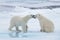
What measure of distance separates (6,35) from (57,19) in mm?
264

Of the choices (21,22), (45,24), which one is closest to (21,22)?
(21,22)

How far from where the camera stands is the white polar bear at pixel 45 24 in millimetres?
692

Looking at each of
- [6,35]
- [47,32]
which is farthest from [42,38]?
[6,35]

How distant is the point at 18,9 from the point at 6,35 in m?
0.22

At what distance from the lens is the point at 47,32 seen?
2.25 feet

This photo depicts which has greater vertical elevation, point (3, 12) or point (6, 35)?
point (3, 12)

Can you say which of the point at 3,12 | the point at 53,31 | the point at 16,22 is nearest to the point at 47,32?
the point at 53,31

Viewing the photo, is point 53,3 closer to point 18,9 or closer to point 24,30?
point 18,9

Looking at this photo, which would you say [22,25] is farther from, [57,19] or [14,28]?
[57,19]

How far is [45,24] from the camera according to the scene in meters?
0.70

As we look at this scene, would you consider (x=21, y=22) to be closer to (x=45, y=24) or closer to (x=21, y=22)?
(x=21, y=22)

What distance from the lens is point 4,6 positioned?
870 millimetres

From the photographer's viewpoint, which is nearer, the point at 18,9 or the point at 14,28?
the point at 14,28

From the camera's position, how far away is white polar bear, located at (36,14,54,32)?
2.27 ft
